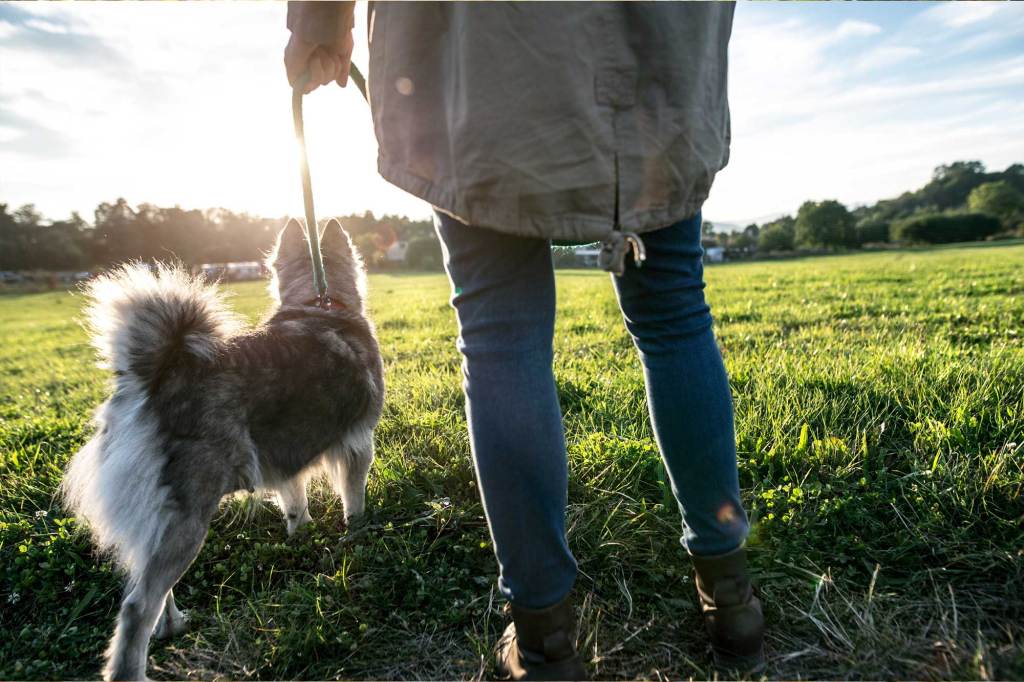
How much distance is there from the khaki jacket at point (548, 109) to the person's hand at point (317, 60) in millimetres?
307

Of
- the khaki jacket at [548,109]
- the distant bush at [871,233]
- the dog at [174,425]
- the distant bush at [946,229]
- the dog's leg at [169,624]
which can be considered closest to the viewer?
the khaki jacket at [548,109]

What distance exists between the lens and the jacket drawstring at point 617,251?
1.20 m

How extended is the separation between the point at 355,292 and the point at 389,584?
1.57 meters

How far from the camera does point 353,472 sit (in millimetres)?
2559

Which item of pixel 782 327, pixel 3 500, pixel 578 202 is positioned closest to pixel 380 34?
pixel 578 202

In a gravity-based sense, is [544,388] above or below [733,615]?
above

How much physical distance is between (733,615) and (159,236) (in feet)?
129

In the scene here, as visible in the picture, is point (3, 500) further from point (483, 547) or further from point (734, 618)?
point (734, 618)

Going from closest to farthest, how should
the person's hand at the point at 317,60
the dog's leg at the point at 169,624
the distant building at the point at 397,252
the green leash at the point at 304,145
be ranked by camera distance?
the person's hand at the point at 317,60 < the green leash at the point at 304,145 < the dog's leg at the point at 169,624 < the distant building at the point at 397,252

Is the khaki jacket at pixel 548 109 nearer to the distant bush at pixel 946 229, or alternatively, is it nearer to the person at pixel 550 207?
the person at pixel 550 207

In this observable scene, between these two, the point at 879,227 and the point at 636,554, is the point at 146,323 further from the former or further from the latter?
the point at 879,227

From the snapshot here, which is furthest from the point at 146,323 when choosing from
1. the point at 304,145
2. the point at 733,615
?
the point at 733,615

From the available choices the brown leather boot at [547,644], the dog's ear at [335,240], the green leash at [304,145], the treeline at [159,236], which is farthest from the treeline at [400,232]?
the brown leather boot at [547,644]

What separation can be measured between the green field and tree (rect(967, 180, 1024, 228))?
77.6m
